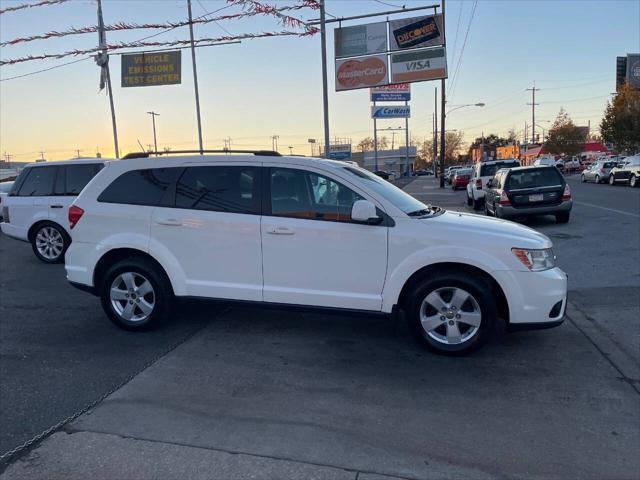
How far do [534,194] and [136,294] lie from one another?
1085 cm

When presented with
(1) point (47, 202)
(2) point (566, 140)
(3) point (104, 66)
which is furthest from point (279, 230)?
(2) point (566, 140)

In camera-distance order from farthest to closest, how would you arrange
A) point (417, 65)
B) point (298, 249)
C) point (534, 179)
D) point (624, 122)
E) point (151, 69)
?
point (624, 122), point (151, 69), point (417, 65), point (534, 179), point (298, 249)

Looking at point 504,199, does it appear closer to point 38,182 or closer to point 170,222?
point 170,222

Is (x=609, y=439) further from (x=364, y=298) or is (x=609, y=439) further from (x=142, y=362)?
(x=142, y=362)

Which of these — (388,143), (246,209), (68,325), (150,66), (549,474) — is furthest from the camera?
(388,143)

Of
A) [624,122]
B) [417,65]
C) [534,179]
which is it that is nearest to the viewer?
[534,179]

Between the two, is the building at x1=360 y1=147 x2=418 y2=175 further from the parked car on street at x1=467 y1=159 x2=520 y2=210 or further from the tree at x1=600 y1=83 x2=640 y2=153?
the parked car on street at x1=467 y1=159 x2=520 y2=210

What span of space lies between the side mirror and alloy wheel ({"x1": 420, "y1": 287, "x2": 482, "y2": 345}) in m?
0.88

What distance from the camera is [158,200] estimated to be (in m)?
5.39

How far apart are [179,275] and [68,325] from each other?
1666 mm

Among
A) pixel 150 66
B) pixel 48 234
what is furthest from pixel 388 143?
pixel 48 234

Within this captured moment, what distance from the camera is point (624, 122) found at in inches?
1875

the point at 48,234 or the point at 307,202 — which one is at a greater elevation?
the point at 307,202

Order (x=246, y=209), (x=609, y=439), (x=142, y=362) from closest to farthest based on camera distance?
(x=609, y=439), (x=142, y=362), (x=246, y=209)
